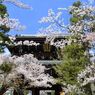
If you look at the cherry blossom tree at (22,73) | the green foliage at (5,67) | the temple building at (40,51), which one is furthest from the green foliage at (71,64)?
the green foliage at (5,67)

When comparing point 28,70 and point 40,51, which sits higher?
point 40,51

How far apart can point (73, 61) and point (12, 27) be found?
10297 mm

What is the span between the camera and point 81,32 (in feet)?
33.3

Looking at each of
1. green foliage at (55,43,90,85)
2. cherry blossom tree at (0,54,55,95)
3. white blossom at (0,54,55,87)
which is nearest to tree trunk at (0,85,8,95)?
cherry blossom tree at (0,54,55,95)

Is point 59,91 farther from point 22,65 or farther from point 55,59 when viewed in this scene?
point 22,65

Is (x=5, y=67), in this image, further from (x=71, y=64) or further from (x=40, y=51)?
(x=40, y=51)

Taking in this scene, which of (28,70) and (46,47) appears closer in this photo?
(28,70)

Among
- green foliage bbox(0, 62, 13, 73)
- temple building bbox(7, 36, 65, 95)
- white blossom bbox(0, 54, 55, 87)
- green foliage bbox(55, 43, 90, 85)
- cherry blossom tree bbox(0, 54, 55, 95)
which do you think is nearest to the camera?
→ green foliage bbox(0, 62, 13, 73)

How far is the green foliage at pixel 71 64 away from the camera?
19.1 metres

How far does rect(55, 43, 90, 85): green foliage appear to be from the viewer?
1911 centimetres

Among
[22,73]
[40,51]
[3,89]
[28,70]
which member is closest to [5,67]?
[3,89]

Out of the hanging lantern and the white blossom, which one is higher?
the hanging lantern

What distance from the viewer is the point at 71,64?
19734 millimetres

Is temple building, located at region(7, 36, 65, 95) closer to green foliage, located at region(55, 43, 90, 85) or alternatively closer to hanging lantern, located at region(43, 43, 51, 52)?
hanging lantern, located at region(43, 43, 51, 52)
